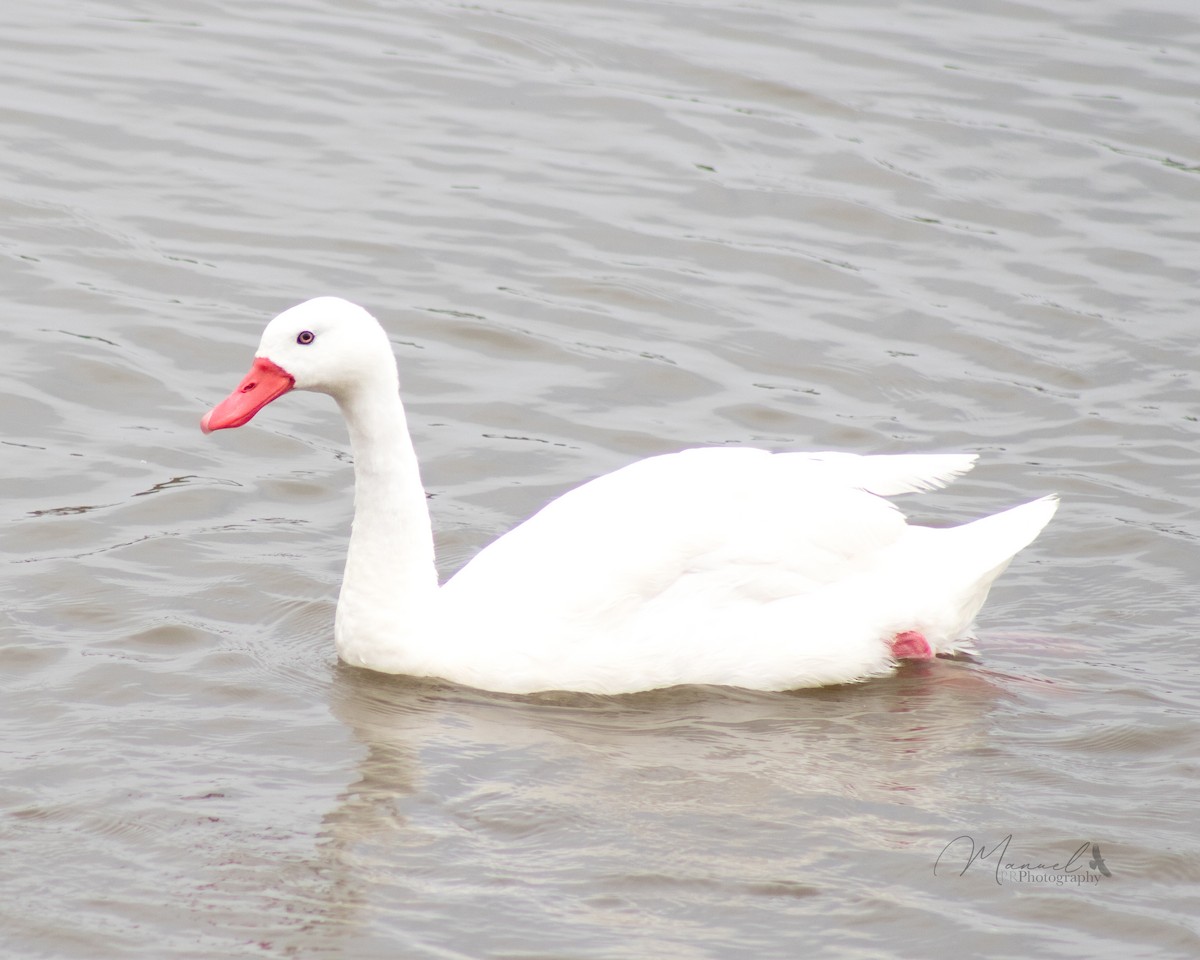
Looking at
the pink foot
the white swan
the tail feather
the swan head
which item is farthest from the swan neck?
the tail feather

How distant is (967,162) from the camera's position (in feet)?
43.5

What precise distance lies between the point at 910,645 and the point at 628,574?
130 centimetres

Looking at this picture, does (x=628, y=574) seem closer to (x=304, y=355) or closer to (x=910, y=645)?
(x=910, y=645)

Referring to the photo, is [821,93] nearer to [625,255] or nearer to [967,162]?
[967,162]

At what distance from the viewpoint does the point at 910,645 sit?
775cm

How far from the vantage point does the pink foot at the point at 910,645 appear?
7746 mm

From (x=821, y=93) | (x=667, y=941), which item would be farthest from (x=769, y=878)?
(x=821, y=93)

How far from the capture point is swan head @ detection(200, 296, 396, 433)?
709 cm

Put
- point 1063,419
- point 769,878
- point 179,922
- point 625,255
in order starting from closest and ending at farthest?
1. point 179,922
2. point 769,878
3. point 1063,419
4. point 625,255

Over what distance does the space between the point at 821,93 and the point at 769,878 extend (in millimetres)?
9266

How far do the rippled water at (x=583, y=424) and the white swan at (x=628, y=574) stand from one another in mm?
172
